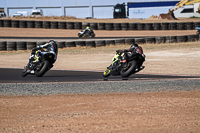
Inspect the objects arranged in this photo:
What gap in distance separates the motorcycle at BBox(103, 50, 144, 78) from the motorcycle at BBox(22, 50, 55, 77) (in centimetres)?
196

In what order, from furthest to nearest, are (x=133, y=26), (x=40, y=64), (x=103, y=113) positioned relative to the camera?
1. (x=133, y=26)
2. (x=40, y=64)
3. (x=103, y=113)

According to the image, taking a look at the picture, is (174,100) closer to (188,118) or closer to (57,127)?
(188,118)

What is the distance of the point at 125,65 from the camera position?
1297cm

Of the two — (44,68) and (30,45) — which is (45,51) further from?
(30,45)

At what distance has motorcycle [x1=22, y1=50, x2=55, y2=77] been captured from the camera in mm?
13516

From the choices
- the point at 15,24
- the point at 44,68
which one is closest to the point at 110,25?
the point at 15,24

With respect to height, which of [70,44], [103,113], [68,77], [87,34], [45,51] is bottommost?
A: [68,77]

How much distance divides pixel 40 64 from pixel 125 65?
2.92 meters

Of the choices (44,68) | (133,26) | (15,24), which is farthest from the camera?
(15,24)

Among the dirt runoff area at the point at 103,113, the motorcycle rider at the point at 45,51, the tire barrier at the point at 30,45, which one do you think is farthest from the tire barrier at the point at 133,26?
the dirt runoff area at the point at 103,113

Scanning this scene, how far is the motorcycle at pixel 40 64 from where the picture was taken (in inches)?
532

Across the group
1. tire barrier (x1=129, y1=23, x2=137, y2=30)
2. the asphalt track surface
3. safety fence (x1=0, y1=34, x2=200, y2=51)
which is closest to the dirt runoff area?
the asphalt track surface

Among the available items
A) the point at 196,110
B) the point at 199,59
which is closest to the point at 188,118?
the point at 196,110

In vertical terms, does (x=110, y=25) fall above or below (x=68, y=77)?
above
